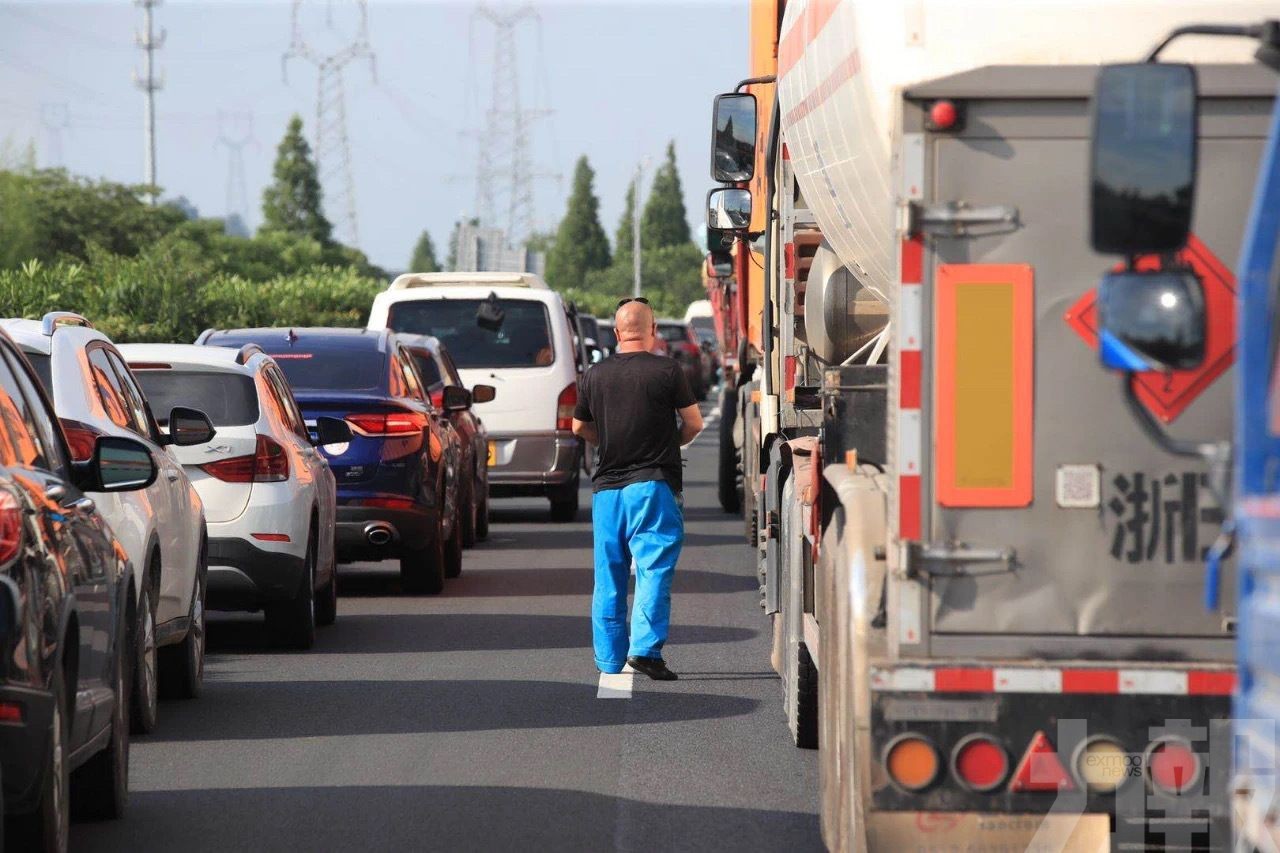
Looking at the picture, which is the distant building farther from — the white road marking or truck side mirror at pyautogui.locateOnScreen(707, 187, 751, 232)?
the white road marking

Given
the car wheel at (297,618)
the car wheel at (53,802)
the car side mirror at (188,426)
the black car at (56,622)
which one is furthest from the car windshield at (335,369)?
the car wheel at (53,802)

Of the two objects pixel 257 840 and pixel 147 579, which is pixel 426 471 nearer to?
pixel 147 579

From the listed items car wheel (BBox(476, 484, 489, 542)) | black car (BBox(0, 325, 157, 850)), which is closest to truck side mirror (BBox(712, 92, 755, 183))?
black car (BBox(0, 325, 157, 850))

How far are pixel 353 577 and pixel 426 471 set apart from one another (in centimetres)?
206

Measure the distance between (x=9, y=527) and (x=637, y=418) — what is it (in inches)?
209

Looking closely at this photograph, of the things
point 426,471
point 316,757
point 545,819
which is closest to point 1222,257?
point 545,819

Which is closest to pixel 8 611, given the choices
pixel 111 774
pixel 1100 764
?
pixel 111 774

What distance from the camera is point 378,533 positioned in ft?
49.0

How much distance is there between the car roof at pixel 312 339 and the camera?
52.1 ft

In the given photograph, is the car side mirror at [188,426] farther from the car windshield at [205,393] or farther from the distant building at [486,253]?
the distant building at [486,253]

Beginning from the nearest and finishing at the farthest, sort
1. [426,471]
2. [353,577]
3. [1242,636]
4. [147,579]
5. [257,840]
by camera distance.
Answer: [1242,636]
[257,840]
[147,579]
[426,471]
[353,577]

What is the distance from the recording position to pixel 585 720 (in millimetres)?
10039

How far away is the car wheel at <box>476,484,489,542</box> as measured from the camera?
64.2ft

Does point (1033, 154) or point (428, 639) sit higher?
point (1033, 154)
